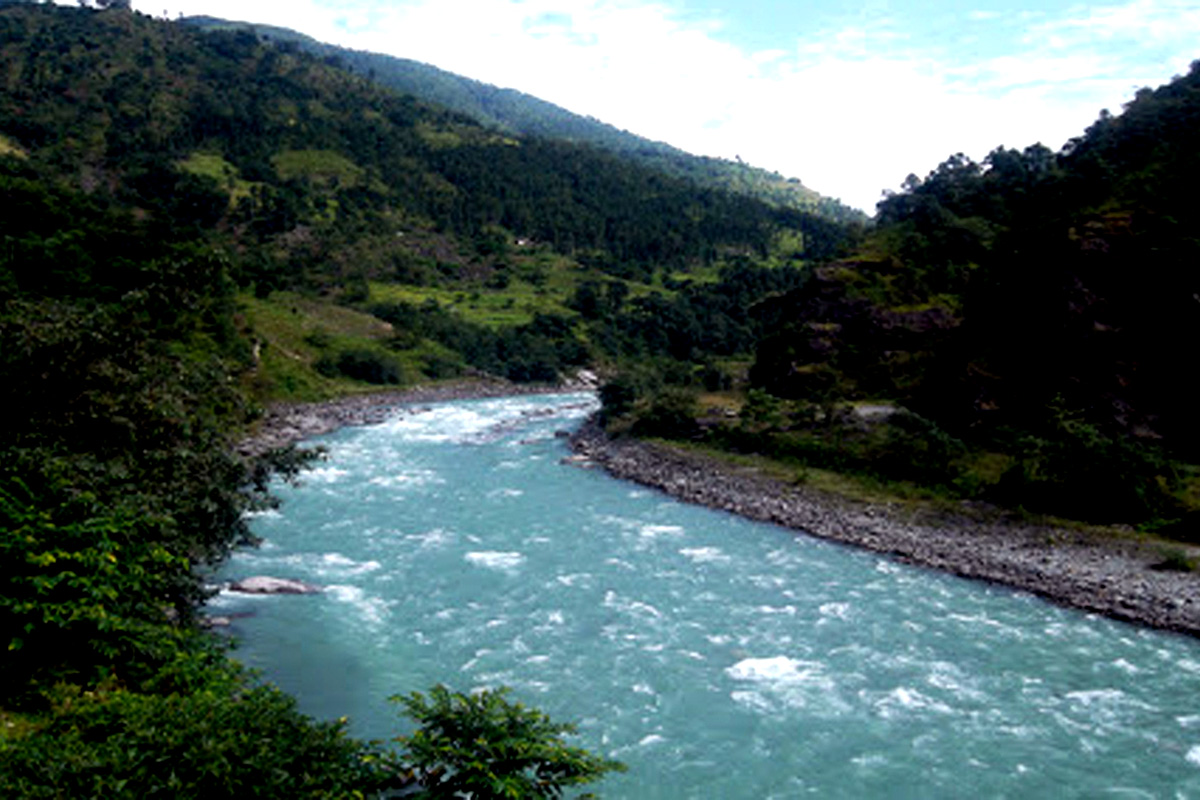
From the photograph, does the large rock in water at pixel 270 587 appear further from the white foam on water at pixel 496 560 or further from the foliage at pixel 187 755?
the foliage at pixel 187 755

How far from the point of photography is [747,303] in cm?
9756

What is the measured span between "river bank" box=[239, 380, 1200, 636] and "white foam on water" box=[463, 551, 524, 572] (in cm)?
1112

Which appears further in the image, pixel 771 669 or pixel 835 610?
pixel 835 610

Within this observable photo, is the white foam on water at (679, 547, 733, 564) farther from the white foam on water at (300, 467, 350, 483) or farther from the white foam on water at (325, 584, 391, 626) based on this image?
the white foam on water at (300, 467, 350, 483)

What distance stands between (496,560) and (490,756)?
16.7m

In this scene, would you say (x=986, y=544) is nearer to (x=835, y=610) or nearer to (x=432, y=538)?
(x=835, y=610)

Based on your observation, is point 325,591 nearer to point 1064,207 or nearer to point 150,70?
point 1064,207

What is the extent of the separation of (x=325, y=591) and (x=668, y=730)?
10.5m

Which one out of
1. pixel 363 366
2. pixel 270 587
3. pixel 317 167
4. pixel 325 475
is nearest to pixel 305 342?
pixel 363 366

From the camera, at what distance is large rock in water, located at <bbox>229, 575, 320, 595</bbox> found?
20.2 meters

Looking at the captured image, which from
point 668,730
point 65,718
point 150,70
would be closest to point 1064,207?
point 668,730

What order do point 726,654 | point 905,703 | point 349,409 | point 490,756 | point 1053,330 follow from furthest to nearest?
1. point 349,409
2. point 1053,330
3. point 726,654
4. point 905,703
5. point 490,756

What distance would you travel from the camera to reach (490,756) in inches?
298

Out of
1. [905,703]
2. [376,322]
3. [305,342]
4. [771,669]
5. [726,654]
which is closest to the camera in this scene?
[905,703]
